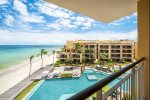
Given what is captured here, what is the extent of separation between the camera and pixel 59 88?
17609mm

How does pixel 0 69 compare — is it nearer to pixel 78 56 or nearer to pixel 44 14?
pixel 78 56

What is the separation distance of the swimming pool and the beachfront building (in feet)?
27.4

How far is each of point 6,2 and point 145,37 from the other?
1743 inches

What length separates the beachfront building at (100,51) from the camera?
2714 cm

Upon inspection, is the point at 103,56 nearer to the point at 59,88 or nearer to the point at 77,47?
the point at 77,47

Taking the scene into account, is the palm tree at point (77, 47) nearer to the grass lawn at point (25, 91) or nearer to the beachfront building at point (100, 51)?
the beachfront building at point (100, 51)

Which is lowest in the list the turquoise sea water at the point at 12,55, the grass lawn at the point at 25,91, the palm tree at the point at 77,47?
the grass lawn at the point at 25,91

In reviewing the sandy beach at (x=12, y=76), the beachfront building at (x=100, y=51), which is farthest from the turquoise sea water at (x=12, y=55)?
the beachfront building at (x=100, y=51)

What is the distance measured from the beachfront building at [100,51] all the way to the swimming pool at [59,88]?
8.36 m

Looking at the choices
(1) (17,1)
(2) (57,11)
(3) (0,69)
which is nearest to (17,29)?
(1) (17,1)

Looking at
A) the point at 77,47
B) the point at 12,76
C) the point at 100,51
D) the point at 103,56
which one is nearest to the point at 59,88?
the point at 12,76

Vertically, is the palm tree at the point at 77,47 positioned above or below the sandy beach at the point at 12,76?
above

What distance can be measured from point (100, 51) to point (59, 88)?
42.6ft

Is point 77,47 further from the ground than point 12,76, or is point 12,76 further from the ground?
point 77,47
